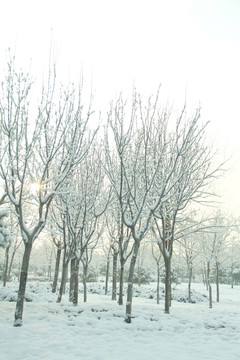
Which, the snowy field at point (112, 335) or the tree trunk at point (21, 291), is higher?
the tree trunk at point (21, 291)

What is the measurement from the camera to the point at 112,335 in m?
6.29

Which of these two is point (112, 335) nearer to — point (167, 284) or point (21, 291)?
point (21, 291)

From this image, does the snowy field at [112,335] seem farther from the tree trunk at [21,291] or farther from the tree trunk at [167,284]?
the tree trunk at [167,284]

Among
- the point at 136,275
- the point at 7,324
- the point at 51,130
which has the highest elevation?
the point at 51,130

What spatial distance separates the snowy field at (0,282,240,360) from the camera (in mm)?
5020

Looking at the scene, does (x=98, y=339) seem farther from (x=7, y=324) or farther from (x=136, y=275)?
(x=136, y=275)

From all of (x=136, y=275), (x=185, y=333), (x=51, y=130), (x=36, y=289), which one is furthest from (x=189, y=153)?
(x=136, y=275)

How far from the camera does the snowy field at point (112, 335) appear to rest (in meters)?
5.02

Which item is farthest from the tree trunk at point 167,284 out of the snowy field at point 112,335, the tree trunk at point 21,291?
the tree trunk at point 21,291

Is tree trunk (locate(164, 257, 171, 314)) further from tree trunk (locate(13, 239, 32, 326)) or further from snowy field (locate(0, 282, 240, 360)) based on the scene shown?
tree trunk (locate(13, 239, 32, 326))

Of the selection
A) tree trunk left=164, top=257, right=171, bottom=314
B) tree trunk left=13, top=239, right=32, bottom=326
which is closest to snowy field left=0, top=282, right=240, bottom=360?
tree trunk left=13, top=239, right=32, bottom=326

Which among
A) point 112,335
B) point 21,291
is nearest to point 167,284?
point 112,335

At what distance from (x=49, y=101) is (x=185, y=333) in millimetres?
7165

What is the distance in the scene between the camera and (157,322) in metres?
7.64
